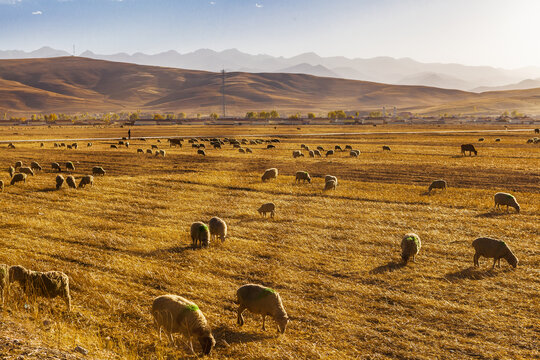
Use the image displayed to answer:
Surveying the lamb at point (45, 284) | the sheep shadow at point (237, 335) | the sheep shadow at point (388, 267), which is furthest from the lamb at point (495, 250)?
the lamb at point (45, 284)

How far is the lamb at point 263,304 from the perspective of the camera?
8867mm

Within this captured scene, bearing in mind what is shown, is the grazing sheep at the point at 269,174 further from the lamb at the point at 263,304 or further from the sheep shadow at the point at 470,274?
the lamb at the point at 263,304

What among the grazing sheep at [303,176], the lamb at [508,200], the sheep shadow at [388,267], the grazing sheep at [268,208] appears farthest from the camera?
the grazing sheep at [303,176]

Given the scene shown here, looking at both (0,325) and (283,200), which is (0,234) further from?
Result: (283,200)

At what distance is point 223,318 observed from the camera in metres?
9.44

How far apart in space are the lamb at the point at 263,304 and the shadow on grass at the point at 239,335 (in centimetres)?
17

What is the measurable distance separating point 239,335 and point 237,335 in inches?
1.9

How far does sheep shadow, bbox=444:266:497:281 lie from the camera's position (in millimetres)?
12041

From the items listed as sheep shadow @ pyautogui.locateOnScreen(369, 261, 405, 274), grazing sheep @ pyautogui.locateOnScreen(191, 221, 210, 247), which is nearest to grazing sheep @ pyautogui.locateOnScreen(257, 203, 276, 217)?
grazing sheep @ pyautogui.locateOnScreen(191, 221, 210, 247)

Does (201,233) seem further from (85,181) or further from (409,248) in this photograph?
(85,181)

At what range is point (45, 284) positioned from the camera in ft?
30.7

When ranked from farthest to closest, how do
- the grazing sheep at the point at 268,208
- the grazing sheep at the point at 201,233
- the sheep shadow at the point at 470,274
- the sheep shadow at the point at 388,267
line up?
the grazing sheep at the point at 268,208, the grazing sheep at the point at 201,233, the sheep shadow at the point at 388,267, the sheep shadow at the point at 470,274

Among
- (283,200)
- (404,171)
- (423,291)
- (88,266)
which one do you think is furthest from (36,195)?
(404,171)

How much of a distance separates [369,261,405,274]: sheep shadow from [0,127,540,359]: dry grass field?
70 mm
